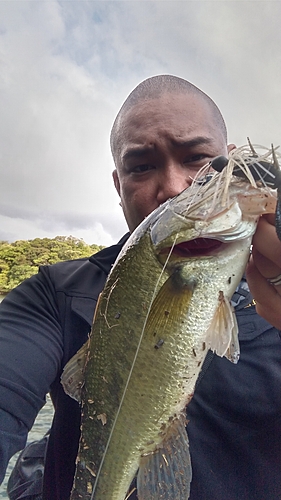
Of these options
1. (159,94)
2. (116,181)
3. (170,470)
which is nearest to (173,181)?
(159,94)

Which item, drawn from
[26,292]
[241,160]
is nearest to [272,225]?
[241,160]

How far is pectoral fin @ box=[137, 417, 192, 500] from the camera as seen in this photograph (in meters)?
1.42

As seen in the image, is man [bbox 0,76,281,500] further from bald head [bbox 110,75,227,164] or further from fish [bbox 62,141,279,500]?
fish [bbox 62,141,279,500]

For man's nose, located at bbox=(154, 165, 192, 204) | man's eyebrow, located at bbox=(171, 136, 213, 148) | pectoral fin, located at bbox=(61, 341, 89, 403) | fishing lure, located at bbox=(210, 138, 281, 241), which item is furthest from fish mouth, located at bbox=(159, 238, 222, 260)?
man's eyebrow, located at bbox=(171, 136, 213, 148)

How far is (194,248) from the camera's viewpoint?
1.41 m


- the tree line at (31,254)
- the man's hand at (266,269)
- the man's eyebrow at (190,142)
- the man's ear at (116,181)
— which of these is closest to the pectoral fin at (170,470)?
the man's hand at (266,269)

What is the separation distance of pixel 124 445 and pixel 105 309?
55 cm

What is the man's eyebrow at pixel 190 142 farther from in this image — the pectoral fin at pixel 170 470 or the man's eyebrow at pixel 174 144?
the pectoral fin at pixel 170 470

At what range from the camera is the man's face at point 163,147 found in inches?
92.4

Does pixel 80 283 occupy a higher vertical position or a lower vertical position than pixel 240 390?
higher

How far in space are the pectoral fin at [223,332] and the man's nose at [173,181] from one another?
1.11 metres

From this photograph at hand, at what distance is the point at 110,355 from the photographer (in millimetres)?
1484

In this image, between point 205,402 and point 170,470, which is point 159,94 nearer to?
point 205,402

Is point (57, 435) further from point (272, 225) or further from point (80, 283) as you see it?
point (272, 225)
